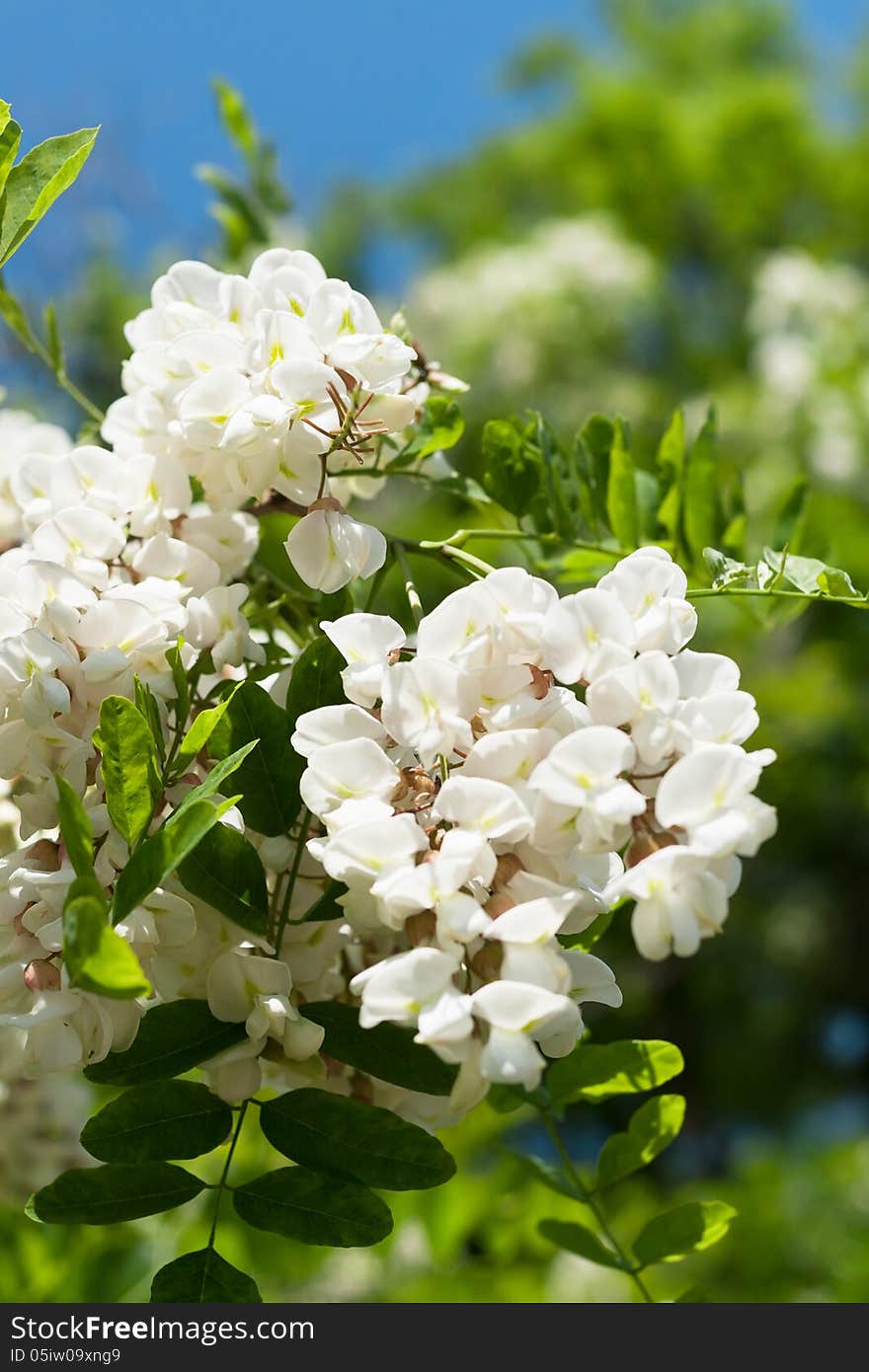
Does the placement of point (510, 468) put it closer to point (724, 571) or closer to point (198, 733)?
point (724, 571)

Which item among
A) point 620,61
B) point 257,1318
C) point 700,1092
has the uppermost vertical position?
point 257,1318

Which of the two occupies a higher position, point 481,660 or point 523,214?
point 481,660

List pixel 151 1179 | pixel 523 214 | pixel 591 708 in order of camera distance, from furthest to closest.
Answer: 1. pixel 523 214
2. pixel 151 1179
3. pixel 591 708

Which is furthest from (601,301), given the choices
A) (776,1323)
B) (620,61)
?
(776,1323)

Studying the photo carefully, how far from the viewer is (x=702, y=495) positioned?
78 centimetres

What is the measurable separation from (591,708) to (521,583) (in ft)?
0.19

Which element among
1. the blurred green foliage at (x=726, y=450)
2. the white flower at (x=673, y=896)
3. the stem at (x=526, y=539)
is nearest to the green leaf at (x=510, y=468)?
the stem at (x=526, y=539)

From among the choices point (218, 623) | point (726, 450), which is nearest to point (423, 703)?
point (218, 623)

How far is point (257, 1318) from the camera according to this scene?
1.86ft

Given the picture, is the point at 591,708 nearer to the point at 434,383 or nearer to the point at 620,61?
the point at 434,383

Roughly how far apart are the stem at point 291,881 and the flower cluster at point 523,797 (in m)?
0.06

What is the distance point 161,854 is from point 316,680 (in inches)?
4.6

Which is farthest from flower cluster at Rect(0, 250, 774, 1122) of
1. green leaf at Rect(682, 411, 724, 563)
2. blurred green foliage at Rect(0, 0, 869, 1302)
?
blurred green foliage at Rect(0, 0, 869, 1302)

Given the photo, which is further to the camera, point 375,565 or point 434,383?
point 434,383
